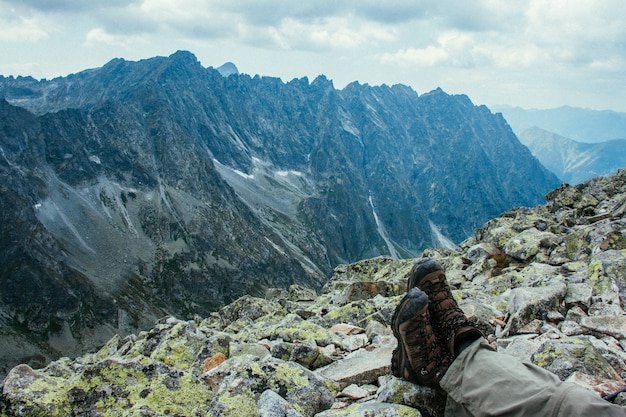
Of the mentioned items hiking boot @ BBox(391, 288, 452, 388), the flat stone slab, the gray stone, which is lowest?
the flat stone slab

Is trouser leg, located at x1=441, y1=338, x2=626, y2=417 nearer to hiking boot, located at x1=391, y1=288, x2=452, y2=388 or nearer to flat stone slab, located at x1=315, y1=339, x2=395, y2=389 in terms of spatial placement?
hiking boot, located at x1=391, y1=288, x2=452, y2=388

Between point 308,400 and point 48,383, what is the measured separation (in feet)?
14.2

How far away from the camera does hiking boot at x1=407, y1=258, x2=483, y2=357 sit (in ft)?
23.5

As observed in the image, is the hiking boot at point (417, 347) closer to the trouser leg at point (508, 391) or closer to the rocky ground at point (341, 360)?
the rocky ground at point (341, 360)

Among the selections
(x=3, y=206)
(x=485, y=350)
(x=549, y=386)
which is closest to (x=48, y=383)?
(x=485, y=350)

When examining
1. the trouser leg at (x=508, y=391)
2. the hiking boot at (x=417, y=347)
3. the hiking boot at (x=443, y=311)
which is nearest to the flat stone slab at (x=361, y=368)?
the hiking boot at (x=417, y=347)

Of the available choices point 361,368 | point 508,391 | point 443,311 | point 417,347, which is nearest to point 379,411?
point 417,347

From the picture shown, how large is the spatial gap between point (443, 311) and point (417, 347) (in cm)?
140

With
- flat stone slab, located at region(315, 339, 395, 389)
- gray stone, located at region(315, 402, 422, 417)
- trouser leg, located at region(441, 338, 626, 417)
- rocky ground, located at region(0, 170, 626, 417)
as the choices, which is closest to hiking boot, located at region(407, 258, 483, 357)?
trouser leg, located at region(441, 338, 626, 417)

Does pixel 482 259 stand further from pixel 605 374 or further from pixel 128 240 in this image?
pixel 128 240

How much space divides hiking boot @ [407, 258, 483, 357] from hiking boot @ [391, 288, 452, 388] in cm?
27

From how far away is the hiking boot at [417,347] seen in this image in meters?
7.07

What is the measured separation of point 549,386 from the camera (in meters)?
5.36

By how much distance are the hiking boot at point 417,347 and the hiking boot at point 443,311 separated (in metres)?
0.27
